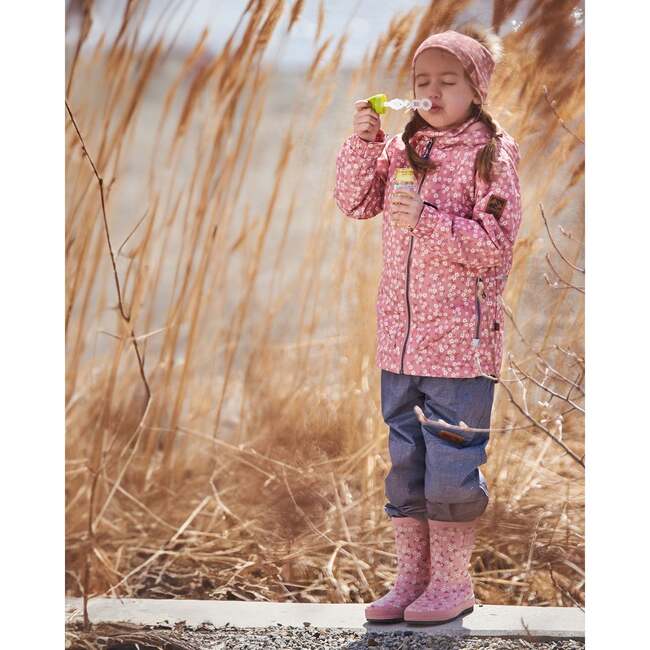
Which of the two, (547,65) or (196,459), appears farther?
(196,459)

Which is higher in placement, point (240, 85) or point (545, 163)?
point (240, 85)

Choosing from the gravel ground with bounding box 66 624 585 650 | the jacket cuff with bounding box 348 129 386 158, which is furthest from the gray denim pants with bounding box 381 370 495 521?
the jacket cuff with bounding box 348 129 386 158

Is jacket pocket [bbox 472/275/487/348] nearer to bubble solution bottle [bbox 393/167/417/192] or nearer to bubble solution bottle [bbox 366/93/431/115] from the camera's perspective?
bubble solution bottle [bbox 393/167/417/192]

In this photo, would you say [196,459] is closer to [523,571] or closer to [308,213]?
[308,213]

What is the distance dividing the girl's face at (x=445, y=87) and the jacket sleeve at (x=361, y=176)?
7.5 inches

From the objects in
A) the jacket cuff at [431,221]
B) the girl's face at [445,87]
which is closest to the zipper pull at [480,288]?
the jacket cuff at [431,221]

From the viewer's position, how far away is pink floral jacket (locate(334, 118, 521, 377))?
10.4 feet

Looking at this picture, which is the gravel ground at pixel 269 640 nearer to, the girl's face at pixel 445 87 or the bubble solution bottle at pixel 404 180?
the bubble solution bottle at pixel 404 180

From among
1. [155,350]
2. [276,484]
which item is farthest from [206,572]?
[155,350]

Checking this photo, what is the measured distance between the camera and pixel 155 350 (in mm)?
3779

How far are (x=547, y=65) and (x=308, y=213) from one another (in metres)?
0.90

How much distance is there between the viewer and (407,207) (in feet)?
10.4

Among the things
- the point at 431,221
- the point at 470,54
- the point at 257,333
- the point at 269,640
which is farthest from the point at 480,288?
the point at 269,640

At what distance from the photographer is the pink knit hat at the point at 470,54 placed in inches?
127
